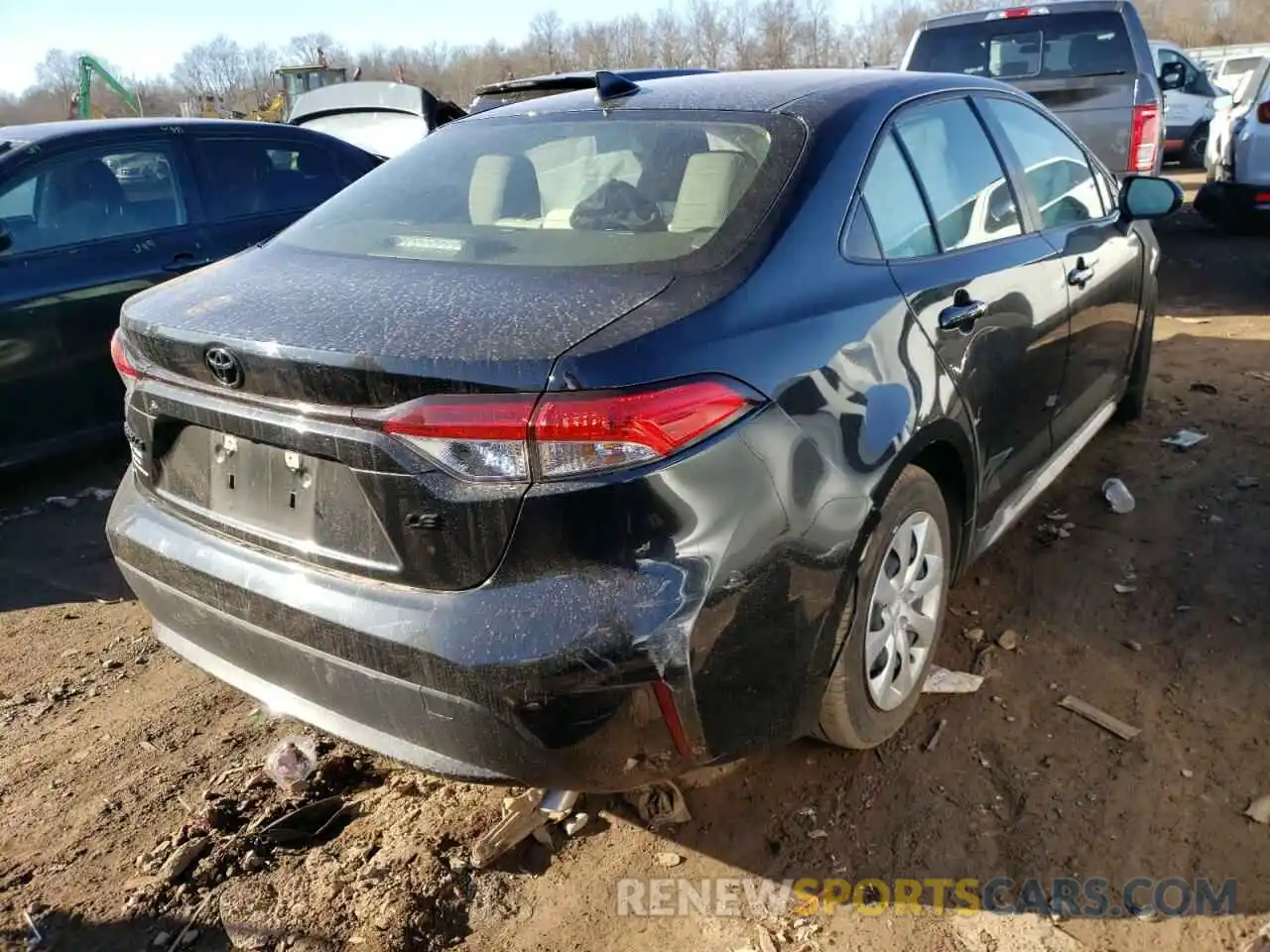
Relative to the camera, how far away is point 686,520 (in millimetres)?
1849

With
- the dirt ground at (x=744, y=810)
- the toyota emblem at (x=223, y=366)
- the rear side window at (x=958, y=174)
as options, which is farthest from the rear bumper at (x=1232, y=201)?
the toyota emblem at (x=223, y=366)

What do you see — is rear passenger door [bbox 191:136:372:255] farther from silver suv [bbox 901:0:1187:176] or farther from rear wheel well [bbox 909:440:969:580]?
silver suv [bbox 901:0:1187:176]

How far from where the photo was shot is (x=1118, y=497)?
4.08m

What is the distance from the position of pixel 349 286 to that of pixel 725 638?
3.63ft

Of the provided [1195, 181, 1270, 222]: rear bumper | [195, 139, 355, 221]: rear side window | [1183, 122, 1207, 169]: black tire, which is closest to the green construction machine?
[195, 139, 355, 221]: rear side window

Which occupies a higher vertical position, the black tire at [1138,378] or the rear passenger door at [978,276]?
the rear passenger door at [978,276]

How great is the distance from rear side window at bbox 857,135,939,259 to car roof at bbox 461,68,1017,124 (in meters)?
0.18

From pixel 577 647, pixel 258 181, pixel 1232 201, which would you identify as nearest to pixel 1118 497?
pixel 577 647

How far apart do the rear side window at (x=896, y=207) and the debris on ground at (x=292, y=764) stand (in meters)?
2.02

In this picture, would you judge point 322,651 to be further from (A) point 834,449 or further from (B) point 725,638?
(A) point 834,449

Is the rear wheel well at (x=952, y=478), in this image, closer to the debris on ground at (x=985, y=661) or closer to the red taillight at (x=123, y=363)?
the debris on ground at (x=985, y=661)

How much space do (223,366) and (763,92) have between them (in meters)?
1.55

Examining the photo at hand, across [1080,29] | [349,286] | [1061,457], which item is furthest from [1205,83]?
[349,286]

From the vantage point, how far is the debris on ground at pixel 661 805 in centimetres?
251
